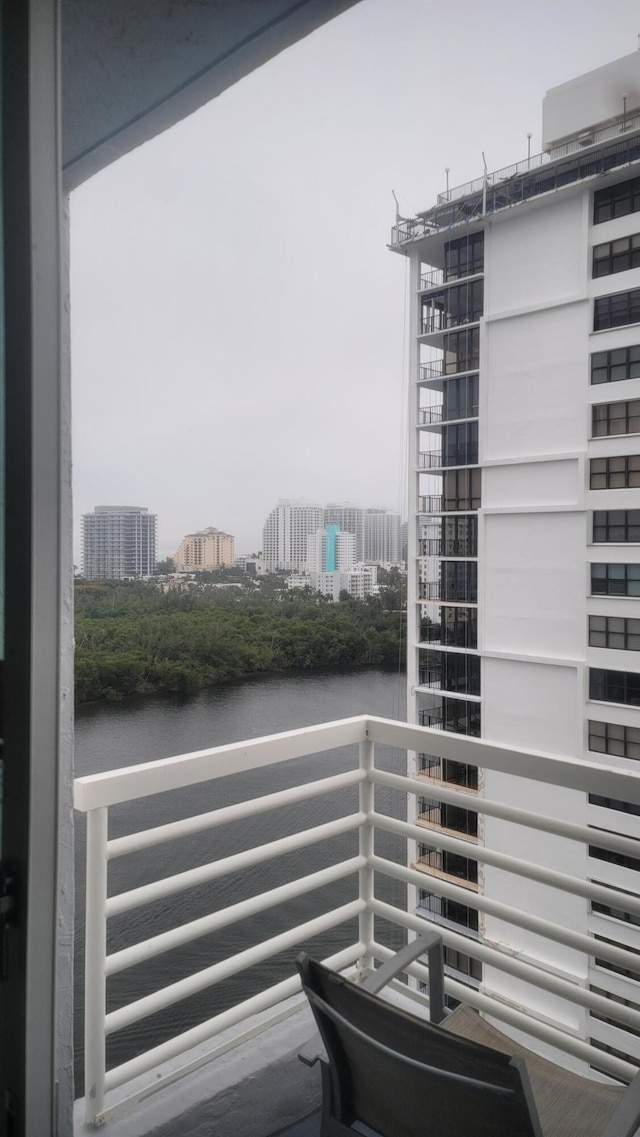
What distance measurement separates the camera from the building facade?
2.46 meters

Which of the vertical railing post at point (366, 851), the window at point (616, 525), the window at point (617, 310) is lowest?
the vertical railing post at point (366, 851)

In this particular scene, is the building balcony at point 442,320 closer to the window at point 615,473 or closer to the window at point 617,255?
the window at point 617,255

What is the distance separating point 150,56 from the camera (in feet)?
4.07

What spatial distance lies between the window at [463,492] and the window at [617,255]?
36.7 inches

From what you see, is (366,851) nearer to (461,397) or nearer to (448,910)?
(448,910)

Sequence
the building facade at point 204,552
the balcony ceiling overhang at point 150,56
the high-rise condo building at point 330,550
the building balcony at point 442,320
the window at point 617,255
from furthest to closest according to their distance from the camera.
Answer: the building balcony at point 442,320
the high-rise condo building at point 330,550
the window at point 617,255
the building facade at point 204,552
the balcony ceiling overhang at point 150,56

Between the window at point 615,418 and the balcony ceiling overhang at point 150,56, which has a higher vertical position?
the balcony ceiling overhang at point 150,56

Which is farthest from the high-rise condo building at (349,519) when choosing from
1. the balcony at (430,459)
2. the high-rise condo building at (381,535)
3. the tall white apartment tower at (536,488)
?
the balcony at (430,459)

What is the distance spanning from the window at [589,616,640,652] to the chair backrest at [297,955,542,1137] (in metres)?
2.03

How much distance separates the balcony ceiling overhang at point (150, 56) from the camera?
3.81 ft

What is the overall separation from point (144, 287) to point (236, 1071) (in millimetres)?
2585

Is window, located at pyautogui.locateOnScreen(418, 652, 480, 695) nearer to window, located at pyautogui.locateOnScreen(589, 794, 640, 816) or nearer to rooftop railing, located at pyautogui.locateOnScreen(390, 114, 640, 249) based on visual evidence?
window, located at pyautogui.locateOnScreen(589, 794, 640, 816)

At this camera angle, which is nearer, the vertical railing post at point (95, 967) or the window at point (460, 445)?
the vertical railing post at point (95, 967)

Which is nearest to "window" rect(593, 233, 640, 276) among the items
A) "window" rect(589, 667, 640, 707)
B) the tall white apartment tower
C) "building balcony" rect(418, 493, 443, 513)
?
the tall white apartment tower
